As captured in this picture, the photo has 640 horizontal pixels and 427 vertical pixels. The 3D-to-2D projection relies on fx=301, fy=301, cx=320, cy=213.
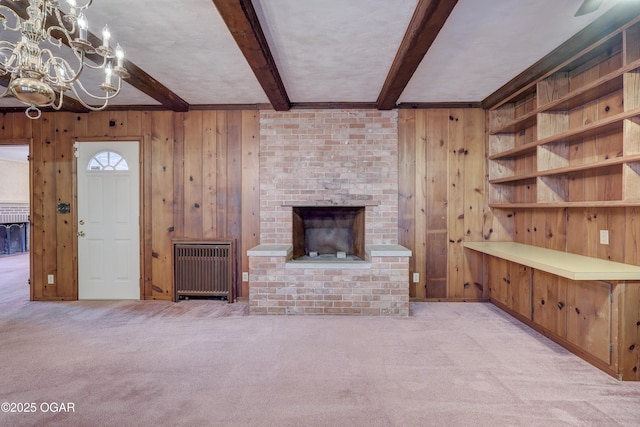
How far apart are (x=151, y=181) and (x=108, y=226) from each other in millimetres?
799

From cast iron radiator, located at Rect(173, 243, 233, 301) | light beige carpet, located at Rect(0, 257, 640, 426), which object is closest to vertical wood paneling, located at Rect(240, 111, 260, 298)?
cast iron radiator, located at Rect(173, 243, 233, 301)

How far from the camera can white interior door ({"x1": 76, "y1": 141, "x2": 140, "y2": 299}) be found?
383cm

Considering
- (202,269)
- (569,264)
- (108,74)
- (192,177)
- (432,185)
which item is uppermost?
(108,74)

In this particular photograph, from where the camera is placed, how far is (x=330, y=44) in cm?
236

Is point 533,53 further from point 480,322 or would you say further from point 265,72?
point 480,322

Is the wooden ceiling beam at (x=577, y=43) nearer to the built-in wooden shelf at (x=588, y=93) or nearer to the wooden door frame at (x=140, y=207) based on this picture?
the built-in wooden shelf at (x=588, y=93)

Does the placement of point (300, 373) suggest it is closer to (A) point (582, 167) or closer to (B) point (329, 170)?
(B) point (329, 170)

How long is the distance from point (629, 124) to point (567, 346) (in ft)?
5.74

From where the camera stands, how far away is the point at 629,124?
6.45 ft

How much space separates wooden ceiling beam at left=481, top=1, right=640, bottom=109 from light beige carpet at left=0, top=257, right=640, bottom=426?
2.39 metres

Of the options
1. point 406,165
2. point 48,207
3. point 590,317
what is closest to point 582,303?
point 590,317

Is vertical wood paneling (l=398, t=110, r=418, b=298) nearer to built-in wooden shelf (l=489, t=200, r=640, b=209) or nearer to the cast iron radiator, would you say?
built-in wooden shelf (l=489, t=200, r=640, b=209)

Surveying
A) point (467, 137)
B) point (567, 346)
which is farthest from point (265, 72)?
point (567, 346)

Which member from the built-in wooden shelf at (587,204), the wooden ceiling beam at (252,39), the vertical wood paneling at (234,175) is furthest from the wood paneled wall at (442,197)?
the vertical wood paneling at (234,175)
